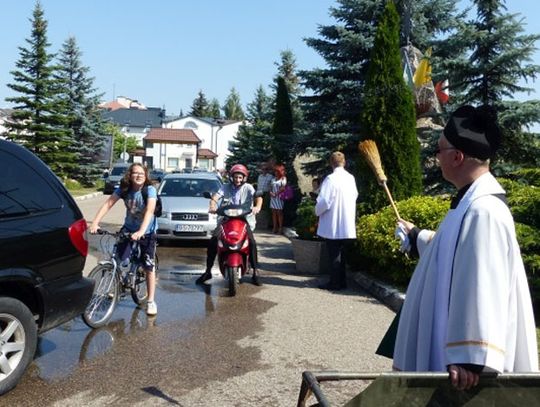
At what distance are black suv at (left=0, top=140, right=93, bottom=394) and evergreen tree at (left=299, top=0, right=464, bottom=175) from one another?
10.8m

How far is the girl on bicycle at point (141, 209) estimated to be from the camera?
6.39m

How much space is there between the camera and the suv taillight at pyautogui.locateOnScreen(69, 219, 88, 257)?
4.68m

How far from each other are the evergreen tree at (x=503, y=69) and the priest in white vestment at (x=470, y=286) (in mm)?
8998

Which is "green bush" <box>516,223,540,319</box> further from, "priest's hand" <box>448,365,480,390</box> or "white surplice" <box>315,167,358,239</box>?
"priest's hand" <box>448,365,480,390</box>

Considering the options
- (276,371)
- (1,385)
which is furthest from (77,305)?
(276,371)

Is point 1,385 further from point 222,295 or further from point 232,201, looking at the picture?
point 232,201

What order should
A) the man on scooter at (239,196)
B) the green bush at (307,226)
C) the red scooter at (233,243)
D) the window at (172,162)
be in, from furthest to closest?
the window at (172,162) < the green bush at (307,226) < the man on scooter at (239,196) < the red scooter at (233,243)

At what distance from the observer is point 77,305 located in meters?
4.75

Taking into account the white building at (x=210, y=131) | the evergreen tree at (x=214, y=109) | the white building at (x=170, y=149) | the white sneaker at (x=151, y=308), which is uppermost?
the evergreen tree at (x=214, y=109)

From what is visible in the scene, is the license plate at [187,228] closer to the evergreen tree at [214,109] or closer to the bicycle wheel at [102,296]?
the bicycle wheel at [102,296]

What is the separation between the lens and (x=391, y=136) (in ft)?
31.7

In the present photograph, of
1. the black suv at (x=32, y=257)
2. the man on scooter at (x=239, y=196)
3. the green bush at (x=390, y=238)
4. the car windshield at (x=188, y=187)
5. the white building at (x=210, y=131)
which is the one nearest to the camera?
the black suv at (x=32, y=257)

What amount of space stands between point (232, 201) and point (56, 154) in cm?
3024

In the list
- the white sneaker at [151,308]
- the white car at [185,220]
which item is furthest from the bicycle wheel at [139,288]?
the white car at [185,220]
